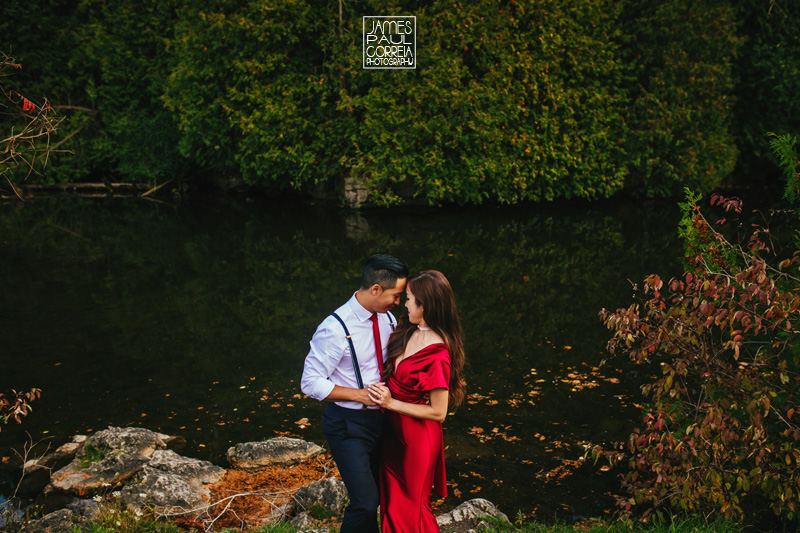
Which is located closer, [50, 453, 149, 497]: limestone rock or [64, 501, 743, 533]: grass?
[64, 501, 743, 533]: grass

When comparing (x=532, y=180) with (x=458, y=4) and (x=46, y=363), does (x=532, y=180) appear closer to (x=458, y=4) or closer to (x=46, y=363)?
(x=458, y=4)

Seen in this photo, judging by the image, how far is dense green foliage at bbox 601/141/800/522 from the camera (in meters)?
5.21

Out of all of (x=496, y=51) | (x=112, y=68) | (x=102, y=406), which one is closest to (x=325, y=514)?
(x=102, y=406)

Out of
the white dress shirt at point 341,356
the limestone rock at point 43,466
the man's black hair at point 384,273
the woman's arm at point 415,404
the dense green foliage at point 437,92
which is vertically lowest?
the limestone rock at point 43,466

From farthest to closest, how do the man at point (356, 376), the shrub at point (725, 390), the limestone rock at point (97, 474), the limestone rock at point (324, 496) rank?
the limestone rock at point (97, 474) → the limestone rock at point (324, 496) → the shrub at point (725, 390) → the man at point (356, 376)

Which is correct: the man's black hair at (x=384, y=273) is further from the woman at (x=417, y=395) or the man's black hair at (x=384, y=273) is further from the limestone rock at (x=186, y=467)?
the limestone rock at (x=186, y=467)

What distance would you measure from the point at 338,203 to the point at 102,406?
18.9 meters

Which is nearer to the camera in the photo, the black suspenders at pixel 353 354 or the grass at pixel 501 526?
the black suspenders at pixel 353 354

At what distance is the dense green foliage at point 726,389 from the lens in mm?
5211

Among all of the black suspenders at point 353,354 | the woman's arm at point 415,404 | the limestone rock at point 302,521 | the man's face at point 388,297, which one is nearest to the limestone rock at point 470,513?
Result: the limestone rock at point 302,521

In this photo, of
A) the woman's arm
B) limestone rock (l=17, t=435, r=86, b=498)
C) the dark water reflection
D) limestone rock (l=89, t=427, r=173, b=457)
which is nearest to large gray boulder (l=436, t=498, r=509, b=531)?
the dark water reflection

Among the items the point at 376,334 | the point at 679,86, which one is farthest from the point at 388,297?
the point at 679,86

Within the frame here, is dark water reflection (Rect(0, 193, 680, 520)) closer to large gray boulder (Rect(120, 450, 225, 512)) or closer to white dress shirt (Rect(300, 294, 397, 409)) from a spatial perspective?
large gray boulder (Rect(120, 450, 225, 512))
